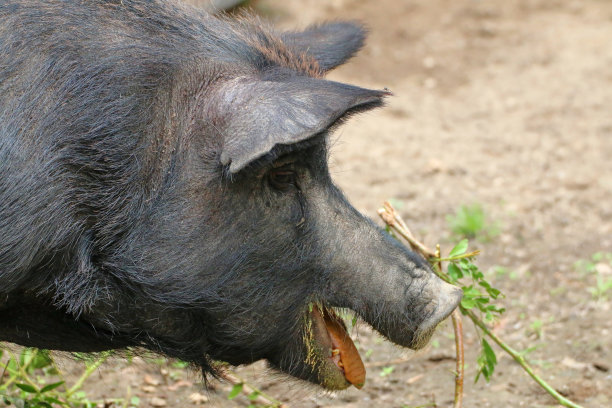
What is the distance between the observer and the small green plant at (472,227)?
640 cm

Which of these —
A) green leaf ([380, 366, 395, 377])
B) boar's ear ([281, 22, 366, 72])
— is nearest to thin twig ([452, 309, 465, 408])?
green leaf ([380, 366, 395, 377])

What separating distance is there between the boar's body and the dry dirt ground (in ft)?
0.95

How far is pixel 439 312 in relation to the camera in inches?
137

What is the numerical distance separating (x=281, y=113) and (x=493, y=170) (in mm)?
4977

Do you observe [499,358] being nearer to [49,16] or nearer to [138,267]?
[138,267]

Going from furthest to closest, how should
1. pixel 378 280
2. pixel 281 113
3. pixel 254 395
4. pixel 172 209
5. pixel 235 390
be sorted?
1. pixel 254 395
2. pixel 235 390
3. pixel 378 280
4. pixel 172 209
5. pixel 281 113

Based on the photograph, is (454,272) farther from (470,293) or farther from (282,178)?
(282,178)

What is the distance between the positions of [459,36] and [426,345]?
7.56 metres

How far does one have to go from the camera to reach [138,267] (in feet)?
10.9

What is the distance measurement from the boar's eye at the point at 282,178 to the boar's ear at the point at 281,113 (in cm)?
24

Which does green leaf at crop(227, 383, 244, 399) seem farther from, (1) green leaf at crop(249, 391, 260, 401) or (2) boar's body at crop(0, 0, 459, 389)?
(2) boar's body at crop(0, 0, 459, 389)

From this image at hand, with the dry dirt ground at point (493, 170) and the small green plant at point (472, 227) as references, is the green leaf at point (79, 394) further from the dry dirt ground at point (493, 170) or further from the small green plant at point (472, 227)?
the small green plant at point (472, 227)

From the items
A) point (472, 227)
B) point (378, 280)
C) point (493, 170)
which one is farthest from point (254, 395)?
point (493, 170)

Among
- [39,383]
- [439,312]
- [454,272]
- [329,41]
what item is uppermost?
[329,41]
